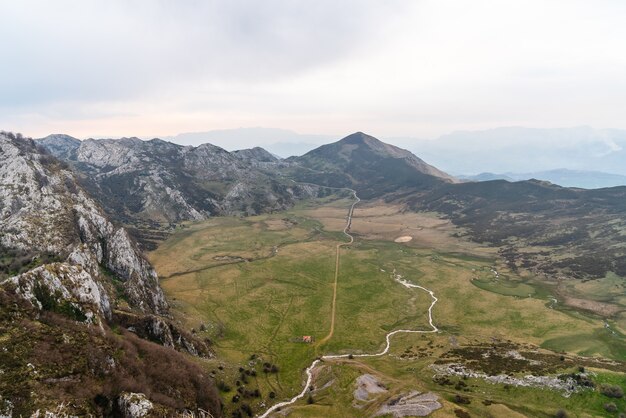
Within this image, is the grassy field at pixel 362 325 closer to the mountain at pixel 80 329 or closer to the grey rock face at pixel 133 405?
the mountain at pixel 80 329

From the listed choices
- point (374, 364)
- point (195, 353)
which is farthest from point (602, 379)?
point (195, 353)

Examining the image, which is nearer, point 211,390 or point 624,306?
point 211,390

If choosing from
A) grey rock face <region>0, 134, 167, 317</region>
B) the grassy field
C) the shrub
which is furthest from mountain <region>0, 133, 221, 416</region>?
the shrub

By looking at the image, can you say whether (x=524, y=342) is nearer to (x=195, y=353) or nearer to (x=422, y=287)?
(x=422, y=287)

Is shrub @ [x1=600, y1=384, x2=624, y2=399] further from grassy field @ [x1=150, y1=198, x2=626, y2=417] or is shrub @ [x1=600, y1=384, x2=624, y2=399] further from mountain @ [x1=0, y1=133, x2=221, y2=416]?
mountain @ [x1=0, y1=133, x2=221, y2=416]

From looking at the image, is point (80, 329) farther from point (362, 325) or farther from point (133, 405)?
point (362, 325)

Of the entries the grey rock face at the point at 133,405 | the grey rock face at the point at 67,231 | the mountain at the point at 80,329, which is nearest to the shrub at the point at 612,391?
the mountain at the point at 80,329

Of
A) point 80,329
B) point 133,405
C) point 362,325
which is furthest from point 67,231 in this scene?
point 362,325
